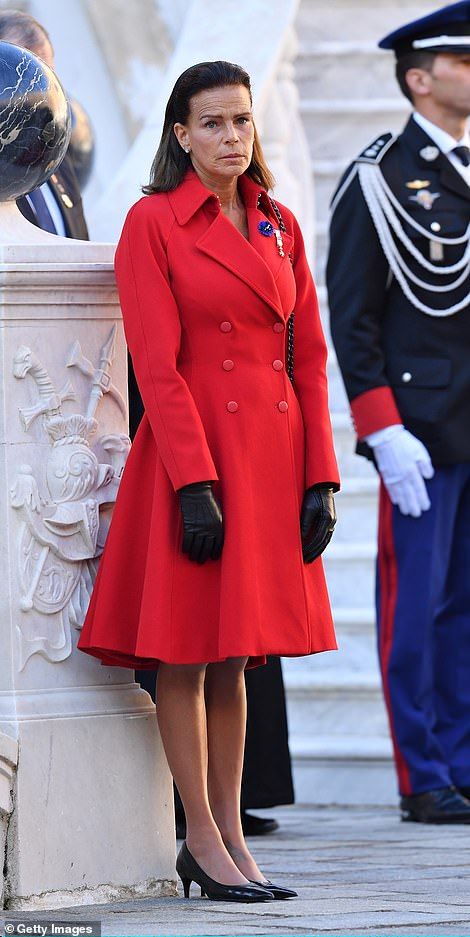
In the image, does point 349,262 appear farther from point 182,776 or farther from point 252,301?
point 182,776

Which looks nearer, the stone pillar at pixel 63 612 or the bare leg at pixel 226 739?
the stone pillar at pixel 63 612

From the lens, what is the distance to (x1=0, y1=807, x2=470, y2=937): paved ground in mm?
3750

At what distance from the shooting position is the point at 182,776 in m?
4.20

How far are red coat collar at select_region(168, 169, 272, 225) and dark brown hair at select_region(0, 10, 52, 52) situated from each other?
1.03 metres

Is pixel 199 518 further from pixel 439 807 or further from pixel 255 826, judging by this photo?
pixel 439 807

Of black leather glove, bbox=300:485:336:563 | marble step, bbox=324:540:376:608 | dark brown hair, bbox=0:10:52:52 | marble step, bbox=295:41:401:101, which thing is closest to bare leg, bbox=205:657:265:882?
black leather glove, bbox=300:485:336:563

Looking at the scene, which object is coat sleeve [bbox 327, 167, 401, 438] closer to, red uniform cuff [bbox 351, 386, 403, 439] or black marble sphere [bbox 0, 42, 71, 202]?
red uniform cuff [bbox 351, 386, 403, 439]

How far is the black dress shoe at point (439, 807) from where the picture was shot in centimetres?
564

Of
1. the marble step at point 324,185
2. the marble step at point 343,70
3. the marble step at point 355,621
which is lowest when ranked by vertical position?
the marble step at point 355,621

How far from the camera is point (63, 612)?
4.25 m

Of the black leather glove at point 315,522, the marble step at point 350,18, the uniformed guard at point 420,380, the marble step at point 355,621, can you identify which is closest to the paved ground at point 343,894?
the uniformed guard at point 420,380

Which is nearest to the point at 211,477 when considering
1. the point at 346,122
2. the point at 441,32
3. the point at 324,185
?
the point at 441,32
